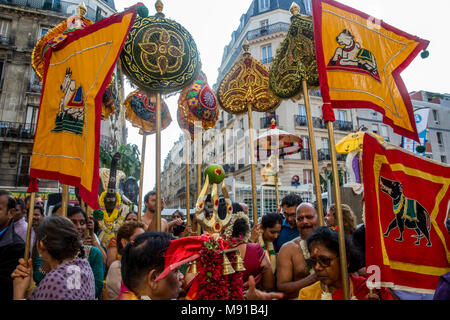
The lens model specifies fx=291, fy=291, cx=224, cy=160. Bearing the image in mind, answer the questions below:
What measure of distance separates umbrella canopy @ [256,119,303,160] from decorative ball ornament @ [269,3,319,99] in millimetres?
3665

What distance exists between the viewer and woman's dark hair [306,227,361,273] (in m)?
2.24

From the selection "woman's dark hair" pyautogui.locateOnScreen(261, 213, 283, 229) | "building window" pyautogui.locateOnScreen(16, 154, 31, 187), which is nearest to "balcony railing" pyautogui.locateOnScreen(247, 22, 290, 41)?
"building window" pyautogui.locateOnScreen(16, 154, 31, 187)

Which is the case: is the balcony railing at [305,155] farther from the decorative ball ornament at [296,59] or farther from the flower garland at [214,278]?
the flower garland at [214,278]

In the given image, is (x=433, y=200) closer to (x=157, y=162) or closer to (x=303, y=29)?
(x=303, y=29)

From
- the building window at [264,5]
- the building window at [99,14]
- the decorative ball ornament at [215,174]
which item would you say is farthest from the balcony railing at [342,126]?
the decorative ball ornament at [215,174]

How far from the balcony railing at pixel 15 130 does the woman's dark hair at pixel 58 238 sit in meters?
20.2

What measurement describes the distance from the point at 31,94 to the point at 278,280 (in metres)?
22.0

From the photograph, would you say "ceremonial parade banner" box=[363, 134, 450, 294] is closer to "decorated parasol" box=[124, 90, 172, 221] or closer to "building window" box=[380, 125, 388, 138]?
"decorated parasol" box=[124, 90, 172, 221]

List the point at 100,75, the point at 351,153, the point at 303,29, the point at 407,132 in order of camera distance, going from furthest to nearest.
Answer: the point at 351,153
the point at 303,29
the point at 407,132
the point at 100,75

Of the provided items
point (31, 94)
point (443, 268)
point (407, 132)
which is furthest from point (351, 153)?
point (31, 94)

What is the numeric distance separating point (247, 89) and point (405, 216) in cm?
320

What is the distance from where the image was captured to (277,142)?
772cm

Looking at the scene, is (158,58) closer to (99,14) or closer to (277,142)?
(277,142)

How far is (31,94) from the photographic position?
63.4ft
